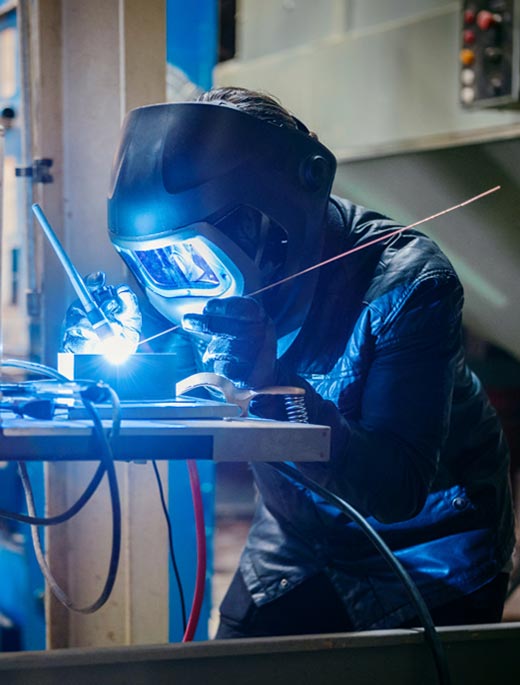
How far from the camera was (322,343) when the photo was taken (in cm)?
175

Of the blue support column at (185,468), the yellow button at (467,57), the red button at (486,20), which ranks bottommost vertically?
the blue support column at (185,468)

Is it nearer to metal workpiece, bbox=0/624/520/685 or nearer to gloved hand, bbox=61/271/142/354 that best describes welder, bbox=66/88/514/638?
gloved hand, bbox=61/271/142/354

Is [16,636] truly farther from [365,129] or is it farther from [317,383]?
[365,129]

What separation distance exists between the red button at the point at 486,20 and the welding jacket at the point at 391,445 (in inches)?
93.3

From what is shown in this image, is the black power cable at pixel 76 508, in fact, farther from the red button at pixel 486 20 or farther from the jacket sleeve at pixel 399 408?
the red button at pixel 486 20

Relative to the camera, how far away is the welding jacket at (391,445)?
153 centimetres

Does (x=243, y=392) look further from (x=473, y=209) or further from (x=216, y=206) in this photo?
(x=473, y=209)

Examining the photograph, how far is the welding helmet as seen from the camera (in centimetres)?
154

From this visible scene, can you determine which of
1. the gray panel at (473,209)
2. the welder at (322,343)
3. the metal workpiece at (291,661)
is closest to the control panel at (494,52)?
the gray panel at (473,209)

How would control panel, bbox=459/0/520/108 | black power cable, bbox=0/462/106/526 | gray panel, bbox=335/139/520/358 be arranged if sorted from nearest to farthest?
black power cable, bbox=0/462/106/526, gray panel, bbox=335/139/520/358, control panel, bbox=459/0/520/108

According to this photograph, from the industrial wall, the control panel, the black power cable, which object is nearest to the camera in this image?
the black power cable

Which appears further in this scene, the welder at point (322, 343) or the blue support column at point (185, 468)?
the blue support column at point (185, 468)

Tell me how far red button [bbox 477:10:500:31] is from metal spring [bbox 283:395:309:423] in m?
2.98

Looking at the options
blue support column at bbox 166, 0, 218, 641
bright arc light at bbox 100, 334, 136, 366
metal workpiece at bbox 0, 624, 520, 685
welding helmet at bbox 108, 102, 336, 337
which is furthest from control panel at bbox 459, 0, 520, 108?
metal workpiece at bbox 0, 624, 520, 685
